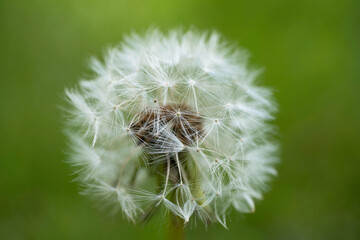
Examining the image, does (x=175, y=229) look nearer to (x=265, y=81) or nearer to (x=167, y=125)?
(x=167, y=125)

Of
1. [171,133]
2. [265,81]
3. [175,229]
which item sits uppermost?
[265,81]

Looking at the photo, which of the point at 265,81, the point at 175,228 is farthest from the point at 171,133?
the point at 265,81

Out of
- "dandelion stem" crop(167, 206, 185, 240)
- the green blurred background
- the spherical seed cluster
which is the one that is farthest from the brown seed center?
the green blurred background

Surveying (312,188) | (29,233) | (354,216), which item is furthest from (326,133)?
(29,233)

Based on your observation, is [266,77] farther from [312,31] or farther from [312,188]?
[312,188]

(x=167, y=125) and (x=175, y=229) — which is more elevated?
(x=167, y=125)

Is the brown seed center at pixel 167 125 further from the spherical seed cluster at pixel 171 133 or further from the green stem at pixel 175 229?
the green stem at pixel 175 229
